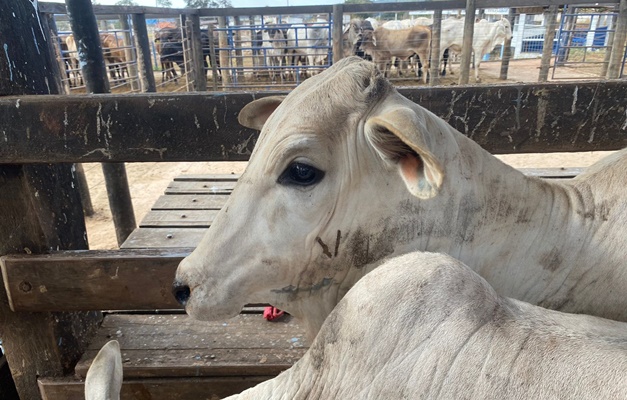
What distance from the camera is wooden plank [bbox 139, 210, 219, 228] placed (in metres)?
3.67

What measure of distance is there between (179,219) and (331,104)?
8.16ft

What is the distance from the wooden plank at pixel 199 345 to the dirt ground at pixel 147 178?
355 centimetres

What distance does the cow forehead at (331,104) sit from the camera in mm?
1522

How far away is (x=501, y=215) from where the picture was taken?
1610 millimetres

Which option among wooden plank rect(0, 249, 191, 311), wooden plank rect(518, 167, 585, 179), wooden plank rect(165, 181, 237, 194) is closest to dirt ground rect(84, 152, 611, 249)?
wooden plank rect(165, 181, 237, 194)

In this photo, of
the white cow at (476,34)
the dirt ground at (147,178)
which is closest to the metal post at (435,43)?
the dirt ground at (147,178)

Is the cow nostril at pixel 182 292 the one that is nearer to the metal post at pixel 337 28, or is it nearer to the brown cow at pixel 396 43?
the metal post at pixel 337 28

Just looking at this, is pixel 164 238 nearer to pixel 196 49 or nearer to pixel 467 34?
pixel 467 34

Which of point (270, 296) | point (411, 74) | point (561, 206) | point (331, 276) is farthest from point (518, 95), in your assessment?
point (411, 74)

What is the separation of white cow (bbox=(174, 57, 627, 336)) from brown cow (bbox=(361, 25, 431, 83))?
45.2ft

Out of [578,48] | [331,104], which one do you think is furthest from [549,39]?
[331,104]

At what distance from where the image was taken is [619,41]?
35.9 feet

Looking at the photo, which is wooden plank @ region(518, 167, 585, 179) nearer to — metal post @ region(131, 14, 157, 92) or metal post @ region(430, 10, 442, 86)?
metal post @ region(131, 14, 157, 92)

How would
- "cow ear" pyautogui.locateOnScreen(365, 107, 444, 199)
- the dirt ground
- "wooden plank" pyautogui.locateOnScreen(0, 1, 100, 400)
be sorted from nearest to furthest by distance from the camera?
"cow ear" pyautogui.locateOnScreen(365, 107, 444, 199) < "wooden plank" pyautogui.locateOnScreen(0, 1, 100, 400) < the dirt ground
